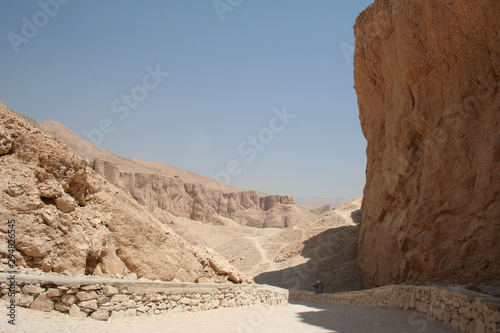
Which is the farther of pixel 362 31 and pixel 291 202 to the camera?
pixel 291 202

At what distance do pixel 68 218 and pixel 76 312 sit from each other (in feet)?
7.14

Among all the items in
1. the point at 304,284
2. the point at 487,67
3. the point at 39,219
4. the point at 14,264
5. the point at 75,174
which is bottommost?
the point at 304,284

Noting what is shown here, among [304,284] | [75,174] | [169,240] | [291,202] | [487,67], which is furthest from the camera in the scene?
[291,202]

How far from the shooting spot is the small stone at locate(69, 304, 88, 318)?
6.25m

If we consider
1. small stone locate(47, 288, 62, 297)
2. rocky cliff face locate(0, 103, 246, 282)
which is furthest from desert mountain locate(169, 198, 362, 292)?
small stone locate(47, 288, 62, 297)

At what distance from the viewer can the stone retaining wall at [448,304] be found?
6223 millimetres

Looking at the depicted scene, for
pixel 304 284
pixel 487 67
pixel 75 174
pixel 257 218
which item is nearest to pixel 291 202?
pixel 257 218

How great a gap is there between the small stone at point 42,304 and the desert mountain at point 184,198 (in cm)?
3282

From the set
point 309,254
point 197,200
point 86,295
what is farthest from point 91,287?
point 197,200

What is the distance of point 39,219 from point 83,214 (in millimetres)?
1312

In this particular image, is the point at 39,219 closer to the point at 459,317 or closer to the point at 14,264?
the point at 14,264

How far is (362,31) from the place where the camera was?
69.4ft

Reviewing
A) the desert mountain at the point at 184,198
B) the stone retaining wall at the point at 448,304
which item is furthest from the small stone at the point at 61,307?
the desert mountain at the point at 184,198

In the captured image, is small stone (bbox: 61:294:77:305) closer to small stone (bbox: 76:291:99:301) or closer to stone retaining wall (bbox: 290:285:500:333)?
small stone (bbox: 76:291:99:301)
